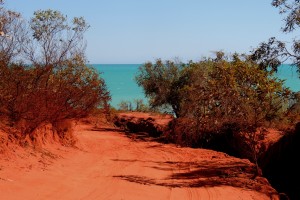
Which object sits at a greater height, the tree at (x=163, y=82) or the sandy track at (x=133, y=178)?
the tree at (x=163, y=82)

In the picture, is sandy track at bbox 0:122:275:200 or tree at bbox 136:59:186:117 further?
tree at bbox 136:59:186:117

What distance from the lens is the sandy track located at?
1043 cm

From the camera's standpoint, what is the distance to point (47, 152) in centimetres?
1553

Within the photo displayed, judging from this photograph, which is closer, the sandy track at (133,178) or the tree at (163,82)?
the sandy track at (133,178)

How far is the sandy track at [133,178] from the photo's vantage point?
10.4 m

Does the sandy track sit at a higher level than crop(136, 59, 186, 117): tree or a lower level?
lower

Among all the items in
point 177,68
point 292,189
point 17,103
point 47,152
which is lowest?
point 292,189

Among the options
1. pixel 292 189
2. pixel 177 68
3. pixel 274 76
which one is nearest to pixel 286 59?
pixel 274 76

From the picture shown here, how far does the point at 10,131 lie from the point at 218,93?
297 inches

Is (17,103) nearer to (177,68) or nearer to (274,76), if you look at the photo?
(274,76)

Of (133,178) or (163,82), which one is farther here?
(163,82)

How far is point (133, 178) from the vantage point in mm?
13766

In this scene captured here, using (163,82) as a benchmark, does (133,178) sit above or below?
Answer: below

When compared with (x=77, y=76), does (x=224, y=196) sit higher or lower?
lower
